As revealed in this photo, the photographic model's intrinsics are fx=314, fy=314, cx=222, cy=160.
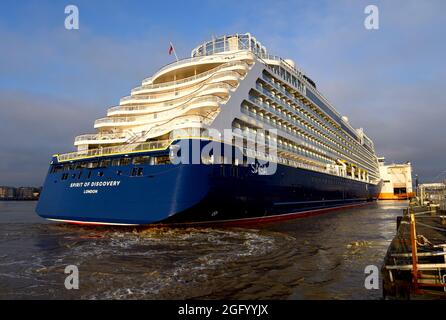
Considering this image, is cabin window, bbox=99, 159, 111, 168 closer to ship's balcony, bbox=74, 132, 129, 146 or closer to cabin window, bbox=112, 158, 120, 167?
cabin window, bbox=112, 158, 120, 167

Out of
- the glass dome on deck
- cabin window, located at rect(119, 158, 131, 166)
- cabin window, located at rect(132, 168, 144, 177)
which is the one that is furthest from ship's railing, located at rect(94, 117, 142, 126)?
the glass dome on deck

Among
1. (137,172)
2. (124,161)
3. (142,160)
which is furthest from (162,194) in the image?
(124,161)

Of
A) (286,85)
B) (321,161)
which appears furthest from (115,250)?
(321,161)

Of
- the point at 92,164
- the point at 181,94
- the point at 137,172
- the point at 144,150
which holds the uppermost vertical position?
the point at 181,94

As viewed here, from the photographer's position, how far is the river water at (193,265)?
27.6 ft

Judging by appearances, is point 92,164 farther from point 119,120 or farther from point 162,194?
point 162,194

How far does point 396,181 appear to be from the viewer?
98812 mm

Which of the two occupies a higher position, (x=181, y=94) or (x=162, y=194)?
(x=181, y=94)

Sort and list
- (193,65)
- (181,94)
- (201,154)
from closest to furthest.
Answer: (201,154), (181,94), (193,65)

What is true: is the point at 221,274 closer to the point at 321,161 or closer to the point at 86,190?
the point at 86,190

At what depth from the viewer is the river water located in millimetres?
8406

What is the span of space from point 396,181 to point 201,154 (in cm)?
9764

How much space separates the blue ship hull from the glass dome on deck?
43.9 feet
